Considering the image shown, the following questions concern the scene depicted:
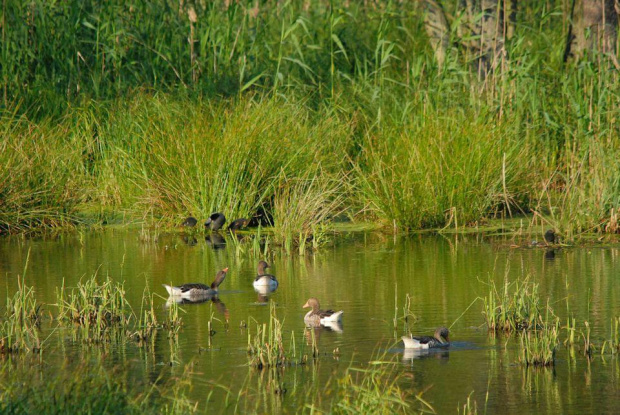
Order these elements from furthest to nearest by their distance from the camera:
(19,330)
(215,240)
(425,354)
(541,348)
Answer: (215,240) < (19,330) < (425,354) < (541,348)

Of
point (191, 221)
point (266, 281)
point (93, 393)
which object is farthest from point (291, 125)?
point (93, 393)

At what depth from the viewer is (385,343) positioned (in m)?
8.52

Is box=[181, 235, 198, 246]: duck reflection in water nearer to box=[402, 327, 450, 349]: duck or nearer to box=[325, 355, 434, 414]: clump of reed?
box=[402, 327, 450, 349]: duck

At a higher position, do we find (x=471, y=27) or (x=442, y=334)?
(x=471, y=27)

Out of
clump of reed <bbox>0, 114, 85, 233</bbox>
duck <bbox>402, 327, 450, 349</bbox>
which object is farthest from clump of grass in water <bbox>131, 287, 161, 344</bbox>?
clump of reed <bbox>0, 114, 85, 233</bbox>

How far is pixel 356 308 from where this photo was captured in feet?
32.5

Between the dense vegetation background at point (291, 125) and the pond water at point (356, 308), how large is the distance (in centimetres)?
72

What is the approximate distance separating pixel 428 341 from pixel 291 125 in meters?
7.67

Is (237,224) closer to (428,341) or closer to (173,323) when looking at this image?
(173,323)

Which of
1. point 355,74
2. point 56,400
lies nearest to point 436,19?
point 355,74

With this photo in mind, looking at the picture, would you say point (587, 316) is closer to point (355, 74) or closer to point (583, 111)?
point (583, 111)

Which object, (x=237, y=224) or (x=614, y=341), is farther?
(x=237, y=224)

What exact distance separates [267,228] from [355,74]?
3591 millimetres

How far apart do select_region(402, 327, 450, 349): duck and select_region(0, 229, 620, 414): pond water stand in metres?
0.11
